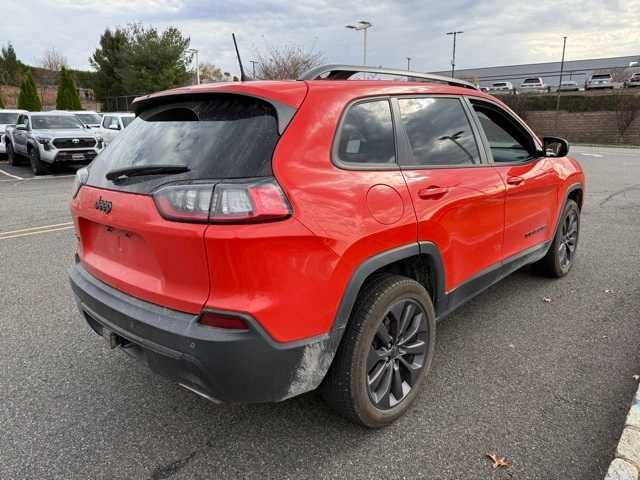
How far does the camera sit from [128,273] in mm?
2320

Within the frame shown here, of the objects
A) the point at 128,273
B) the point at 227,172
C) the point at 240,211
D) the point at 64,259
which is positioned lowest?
the point at 64,259

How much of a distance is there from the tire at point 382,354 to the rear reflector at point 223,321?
580mm

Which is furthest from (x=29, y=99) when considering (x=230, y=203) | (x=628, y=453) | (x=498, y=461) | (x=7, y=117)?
(x=628, y=453)

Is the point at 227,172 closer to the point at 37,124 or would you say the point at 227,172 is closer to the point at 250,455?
the point at 250,455

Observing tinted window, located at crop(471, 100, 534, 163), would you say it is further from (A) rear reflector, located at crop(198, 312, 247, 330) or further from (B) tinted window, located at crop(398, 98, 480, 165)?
(A) rear reflector, located at crop(198, 312, 247, 330)

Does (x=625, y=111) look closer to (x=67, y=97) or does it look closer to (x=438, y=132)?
(x=67, y=97)

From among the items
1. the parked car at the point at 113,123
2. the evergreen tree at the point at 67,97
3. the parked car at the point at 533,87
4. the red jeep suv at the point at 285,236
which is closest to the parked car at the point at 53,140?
the parked car at the point at 113,123

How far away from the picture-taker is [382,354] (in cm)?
249

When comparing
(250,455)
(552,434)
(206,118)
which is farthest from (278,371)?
(552,434)

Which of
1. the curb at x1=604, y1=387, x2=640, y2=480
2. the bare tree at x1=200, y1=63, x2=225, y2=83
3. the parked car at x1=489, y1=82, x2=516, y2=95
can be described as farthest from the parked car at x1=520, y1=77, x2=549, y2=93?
the curb at x1=604, y1=387, x2=640, y2=480

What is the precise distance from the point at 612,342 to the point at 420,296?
183 cm

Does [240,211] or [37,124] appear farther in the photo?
[37,124]

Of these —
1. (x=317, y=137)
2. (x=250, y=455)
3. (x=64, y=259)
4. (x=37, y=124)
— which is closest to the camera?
(x=317, y=137)

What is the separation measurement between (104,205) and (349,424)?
5.51ft
